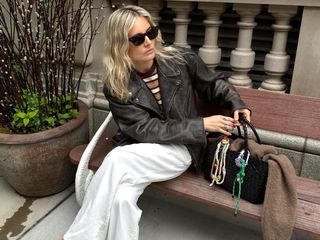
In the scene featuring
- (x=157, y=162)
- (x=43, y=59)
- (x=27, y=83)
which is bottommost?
(x=157, y=162)

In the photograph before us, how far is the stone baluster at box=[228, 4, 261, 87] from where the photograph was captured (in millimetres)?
2541

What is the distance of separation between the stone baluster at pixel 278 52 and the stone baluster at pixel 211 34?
0.39 meters

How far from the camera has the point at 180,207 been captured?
2738 millimetres

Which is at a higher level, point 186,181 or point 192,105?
point 192,105

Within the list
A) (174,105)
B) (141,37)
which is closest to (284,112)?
(174,105)

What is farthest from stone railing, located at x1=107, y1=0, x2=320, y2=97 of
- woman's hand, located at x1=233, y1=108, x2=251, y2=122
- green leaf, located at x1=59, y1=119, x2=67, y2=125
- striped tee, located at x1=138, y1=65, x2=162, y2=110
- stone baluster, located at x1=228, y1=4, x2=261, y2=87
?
green leaf, located at x1=59, y1=119, x2=67, y2=125

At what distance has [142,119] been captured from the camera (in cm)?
216

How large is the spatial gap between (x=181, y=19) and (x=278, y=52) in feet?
2.61

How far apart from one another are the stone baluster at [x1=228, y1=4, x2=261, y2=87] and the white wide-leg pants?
944mm

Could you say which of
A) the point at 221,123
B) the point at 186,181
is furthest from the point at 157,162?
the point at 221,123

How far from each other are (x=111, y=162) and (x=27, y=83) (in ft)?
3.96

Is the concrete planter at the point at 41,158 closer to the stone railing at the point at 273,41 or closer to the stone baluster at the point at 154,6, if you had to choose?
the stone baluster at the point at 154,6

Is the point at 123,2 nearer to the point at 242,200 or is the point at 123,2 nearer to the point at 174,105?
the point at 174,105

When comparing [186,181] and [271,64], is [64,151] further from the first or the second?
[271,64]
